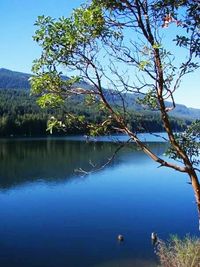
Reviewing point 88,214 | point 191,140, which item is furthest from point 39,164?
point 191,140

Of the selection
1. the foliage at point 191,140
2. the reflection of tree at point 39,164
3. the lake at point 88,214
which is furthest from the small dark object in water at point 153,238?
the foliage at point 191,140

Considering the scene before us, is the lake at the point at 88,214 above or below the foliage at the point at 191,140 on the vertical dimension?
below

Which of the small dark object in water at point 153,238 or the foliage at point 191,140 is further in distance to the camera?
the small dark object in water at point 153,238

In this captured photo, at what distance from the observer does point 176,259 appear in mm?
17484

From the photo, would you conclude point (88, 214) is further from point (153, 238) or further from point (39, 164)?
point (39, 164)

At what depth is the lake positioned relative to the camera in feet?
82.5

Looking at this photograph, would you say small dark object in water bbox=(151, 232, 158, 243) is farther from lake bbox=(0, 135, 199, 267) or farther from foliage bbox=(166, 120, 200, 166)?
foliage bbox=(166, 120, 200, 166)

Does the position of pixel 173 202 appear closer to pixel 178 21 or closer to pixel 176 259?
pixel 176 259

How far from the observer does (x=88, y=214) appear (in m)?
35.0

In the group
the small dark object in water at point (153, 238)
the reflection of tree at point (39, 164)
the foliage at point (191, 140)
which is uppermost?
the foliage at point (191, 140)

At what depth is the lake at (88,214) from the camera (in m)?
25.2

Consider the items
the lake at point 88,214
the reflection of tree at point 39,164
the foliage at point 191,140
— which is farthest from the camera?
the reflection of tree at point 39,164

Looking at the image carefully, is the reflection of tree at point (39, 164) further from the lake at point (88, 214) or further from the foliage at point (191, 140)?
the foliage at point (191, 140)

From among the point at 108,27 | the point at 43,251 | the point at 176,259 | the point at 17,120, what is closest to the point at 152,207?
the point at 43,251
